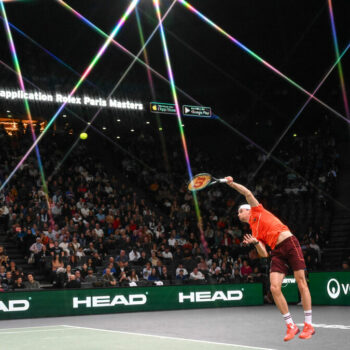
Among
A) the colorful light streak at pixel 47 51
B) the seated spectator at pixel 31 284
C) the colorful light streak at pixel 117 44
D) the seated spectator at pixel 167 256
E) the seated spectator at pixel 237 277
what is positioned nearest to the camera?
the seated spectator at pixel 31 284

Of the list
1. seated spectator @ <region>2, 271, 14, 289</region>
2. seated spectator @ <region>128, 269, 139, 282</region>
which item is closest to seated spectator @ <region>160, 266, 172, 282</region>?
seated spectator @ <region>128, 269, 139, 282</region>

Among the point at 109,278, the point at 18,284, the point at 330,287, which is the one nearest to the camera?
the point at 18,284

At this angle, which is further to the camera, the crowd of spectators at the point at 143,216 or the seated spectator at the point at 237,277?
the seated spectator at the point at 237,277

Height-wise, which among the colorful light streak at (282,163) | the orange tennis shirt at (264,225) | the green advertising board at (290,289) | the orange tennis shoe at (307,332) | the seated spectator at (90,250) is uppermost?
the colorful light streak at (282,163)

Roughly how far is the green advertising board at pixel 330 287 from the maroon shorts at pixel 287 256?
12593 millimetres

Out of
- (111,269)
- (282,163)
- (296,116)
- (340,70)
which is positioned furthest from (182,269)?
(340,70)

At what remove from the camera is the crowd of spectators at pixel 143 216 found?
21656mm

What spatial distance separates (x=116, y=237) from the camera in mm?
23953

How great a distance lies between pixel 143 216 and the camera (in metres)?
26.9

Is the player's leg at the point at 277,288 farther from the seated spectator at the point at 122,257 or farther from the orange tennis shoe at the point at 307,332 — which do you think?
the seated spectator at the point at 122,257

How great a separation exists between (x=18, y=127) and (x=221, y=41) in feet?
38.2

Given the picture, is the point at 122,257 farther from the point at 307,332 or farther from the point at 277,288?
the point at 307,332

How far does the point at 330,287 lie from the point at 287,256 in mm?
13158


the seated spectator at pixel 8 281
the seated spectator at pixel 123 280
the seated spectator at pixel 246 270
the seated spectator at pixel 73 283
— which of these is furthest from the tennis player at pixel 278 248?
the seated spectator at pixel 246 270
